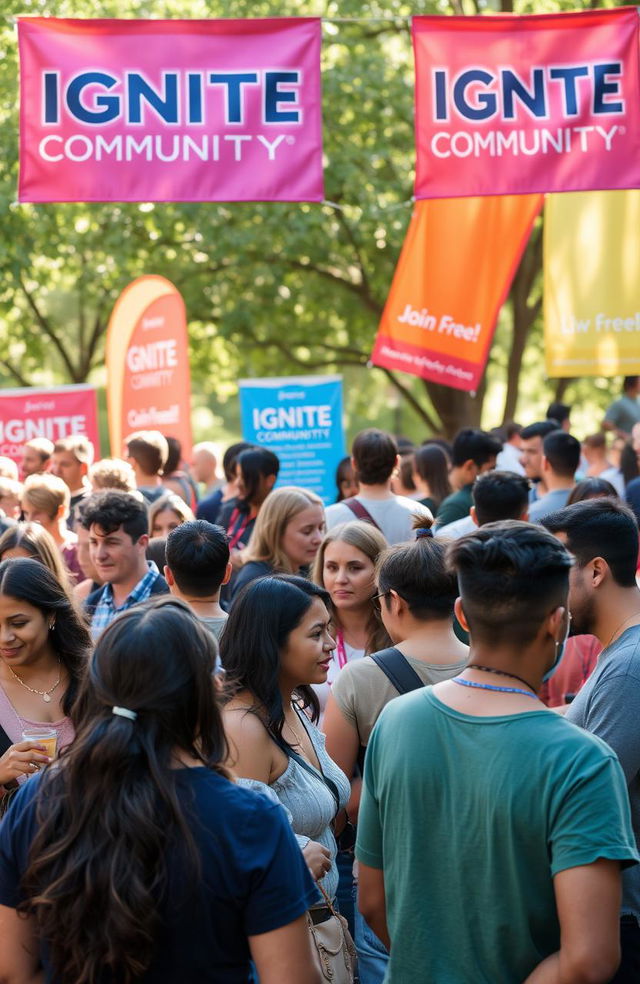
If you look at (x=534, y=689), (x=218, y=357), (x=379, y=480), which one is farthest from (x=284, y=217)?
(x=534, y=689)

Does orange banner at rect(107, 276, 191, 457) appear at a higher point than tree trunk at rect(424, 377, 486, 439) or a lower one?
higher

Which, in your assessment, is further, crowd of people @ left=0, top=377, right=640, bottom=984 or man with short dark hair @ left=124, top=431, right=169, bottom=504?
man with short dark hair @ left=124, top=431, right=169, bottom=504

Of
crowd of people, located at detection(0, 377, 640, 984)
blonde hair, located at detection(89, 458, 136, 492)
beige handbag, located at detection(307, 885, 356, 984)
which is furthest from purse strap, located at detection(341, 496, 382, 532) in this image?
beige handbag, located at detection(307, 885, 356, 984)

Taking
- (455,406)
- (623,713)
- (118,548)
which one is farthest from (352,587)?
(455,406)

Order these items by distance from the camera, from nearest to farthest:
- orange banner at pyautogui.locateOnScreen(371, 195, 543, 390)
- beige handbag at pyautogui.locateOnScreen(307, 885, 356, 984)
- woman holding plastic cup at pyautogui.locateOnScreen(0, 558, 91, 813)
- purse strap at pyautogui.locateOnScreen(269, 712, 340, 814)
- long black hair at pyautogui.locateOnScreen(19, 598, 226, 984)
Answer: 1. long black hair at pyautogui.locateOnScreen(19, 598, 226, 984)
2. beige handbag at pyautogui.locateOnScreen(307, 885, 356, 984)
3. purse strap at pyautogui.locateOnScreen(269, 712, 340, 814)
4. woman holding plastic cup at pyautogui.locateOnScreen(0, 558, 91, 813)
5. orange banner at pyautogui.locateOnScreen(371, 195, 543, 390)

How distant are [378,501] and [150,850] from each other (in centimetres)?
497

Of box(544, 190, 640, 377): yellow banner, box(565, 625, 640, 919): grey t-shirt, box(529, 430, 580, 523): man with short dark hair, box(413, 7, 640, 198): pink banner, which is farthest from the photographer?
box(544, 190, 640, 377): yellow banner

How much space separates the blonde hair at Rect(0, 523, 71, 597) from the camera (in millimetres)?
5125

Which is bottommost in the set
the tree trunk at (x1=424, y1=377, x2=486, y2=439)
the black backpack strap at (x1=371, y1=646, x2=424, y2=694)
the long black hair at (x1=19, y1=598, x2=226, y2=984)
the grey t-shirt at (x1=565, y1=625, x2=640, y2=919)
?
the tree trunk at (x1=424, y1=377, x2=486, y2=439)

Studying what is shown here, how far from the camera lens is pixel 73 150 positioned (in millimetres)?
8102

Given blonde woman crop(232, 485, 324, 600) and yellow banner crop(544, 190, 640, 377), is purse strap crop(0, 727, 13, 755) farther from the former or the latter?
yellow banner crop(544, 190, 640, 377)

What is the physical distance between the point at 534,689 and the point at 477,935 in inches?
20.6

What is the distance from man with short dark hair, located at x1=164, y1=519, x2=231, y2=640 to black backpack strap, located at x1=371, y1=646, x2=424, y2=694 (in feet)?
3.09

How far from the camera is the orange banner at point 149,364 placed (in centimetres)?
1177
